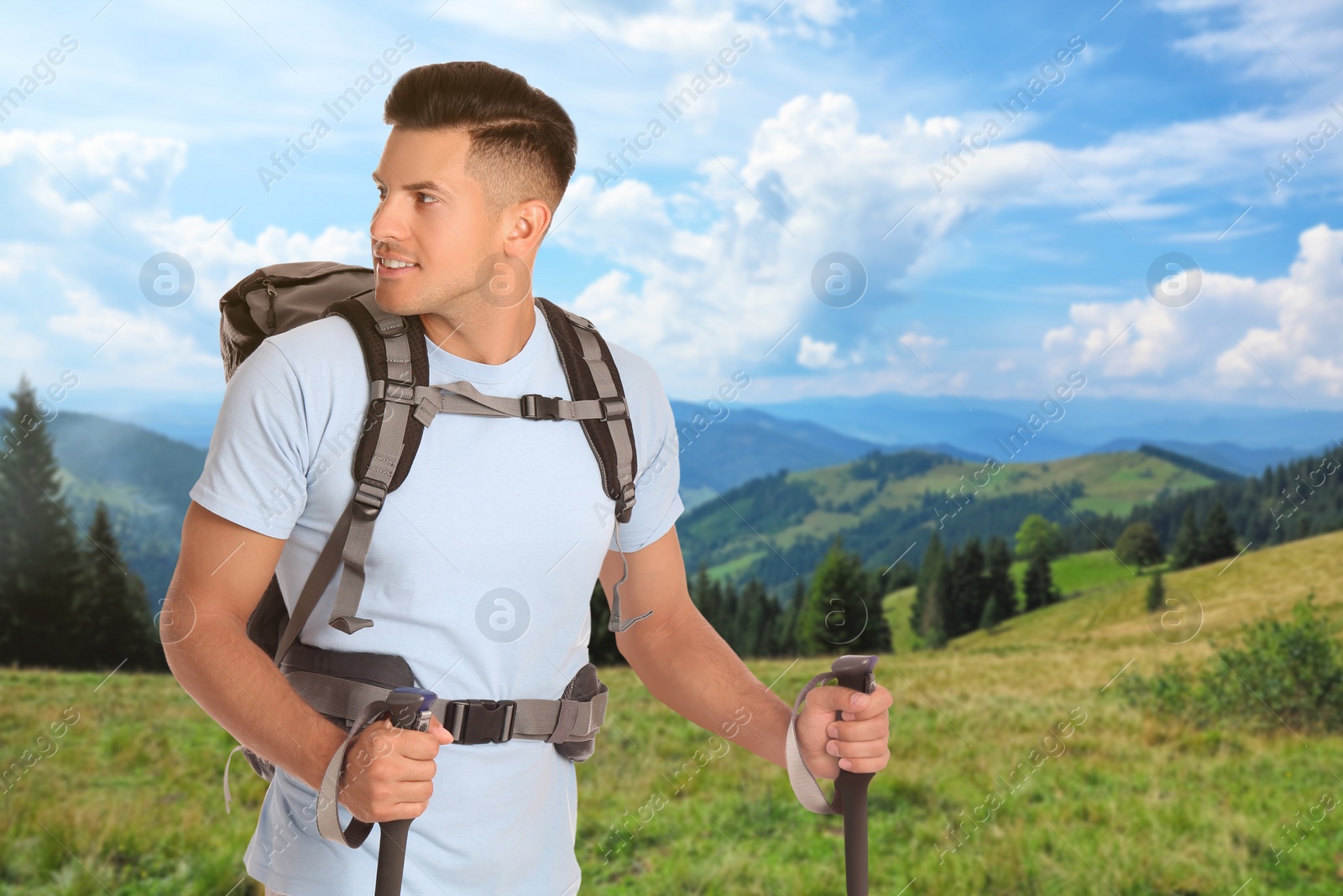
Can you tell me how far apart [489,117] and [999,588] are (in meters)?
24.0

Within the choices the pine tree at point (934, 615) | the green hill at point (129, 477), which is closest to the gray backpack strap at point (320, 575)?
the pine tree at point (934, 615)

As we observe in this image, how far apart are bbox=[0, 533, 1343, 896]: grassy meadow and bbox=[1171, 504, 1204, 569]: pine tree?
9.22m

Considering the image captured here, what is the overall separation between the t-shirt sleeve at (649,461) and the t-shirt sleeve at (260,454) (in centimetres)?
75

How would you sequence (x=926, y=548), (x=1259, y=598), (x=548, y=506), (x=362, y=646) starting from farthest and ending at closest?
1. (x=926, y=548)
2. (x=1259, y=598)
3. (x=548, y=506)
4. (x=362, y=646)

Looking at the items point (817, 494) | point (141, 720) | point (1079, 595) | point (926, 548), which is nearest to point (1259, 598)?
point (1079, 595)

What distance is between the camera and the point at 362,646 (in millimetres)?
1952

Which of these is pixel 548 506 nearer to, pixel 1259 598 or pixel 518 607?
pixel 518 607

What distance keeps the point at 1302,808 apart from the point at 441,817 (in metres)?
→ 10.2

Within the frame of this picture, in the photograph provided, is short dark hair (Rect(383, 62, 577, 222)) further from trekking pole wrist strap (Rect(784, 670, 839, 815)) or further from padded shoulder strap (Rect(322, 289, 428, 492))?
trekking pole wrist strap (Rect(784, 670, 839, 815))

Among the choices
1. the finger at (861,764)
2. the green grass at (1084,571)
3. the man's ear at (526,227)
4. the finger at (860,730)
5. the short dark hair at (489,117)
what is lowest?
the green grass at (1084,571)

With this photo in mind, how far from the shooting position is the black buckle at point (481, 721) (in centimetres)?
196

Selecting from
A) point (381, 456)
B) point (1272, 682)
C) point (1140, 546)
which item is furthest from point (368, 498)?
point (1140, 546)

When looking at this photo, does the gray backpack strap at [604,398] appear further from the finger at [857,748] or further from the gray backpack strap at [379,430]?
the finger at [857,748]

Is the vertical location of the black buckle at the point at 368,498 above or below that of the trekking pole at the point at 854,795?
above
